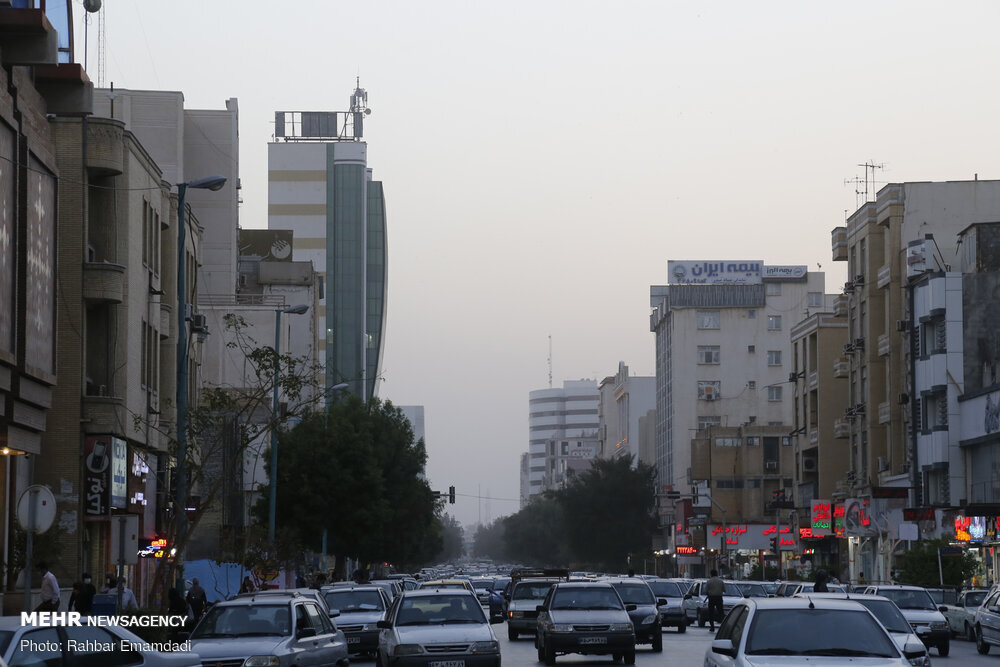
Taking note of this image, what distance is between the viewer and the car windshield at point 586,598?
28.8 meters

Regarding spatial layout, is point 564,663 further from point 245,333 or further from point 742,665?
point 245,333

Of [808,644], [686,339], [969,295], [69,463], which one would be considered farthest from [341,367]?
[808,644]

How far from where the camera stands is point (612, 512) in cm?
12888

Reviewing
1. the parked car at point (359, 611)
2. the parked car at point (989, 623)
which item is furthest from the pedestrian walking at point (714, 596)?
the parked car at point (359, 611)

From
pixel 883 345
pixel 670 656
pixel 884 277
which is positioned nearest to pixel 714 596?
pixel 670 656

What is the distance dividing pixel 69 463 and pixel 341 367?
113426 millimetres

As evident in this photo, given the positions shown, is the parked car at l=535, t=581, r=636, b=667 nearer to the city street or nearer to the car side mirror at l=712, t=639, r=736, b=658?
the city street

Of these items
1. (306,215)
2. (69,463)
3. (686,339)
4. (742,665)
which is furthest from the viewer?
(306,215)

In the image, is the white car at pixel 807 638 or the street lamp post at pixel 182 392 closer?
the white car at pixel 807 638

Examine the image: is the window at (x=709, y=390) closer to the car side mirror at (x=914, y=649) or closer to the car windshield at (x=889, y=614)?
the car windshield at (x=889, y=614)

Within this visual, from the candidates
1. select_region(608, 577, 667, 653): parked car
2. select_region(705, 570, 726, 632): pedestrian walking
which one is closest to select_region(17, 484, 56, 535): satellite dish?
select_region(608, 577, 667, 653): parked car

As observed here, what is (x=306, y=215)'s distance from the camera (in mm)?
140125

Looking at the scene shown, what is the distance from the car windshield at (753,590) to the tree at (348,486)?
19901mm

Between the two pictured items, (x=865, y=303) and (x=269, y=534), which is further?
(x=865, y=303)
